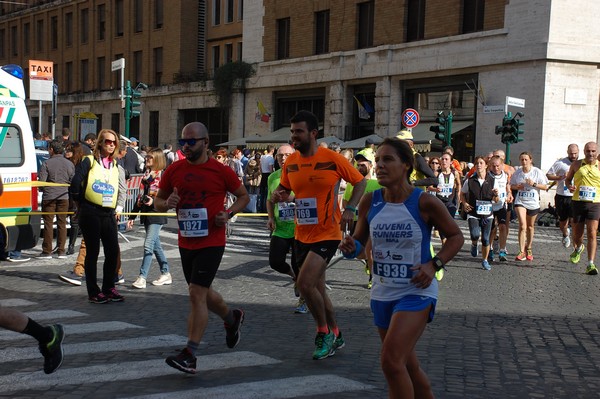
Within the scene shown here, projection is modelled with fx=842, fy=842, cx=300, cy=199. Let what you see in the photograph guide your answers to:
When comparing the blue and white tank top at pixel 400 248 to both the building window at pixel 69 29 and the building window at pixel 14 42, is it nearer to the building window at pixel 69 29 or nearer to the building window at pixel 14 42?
the building window at pixel 69 29

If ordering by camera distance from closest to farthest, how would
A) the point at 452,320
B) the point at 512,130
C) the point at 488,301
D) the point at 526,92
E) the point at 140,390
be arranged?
the point at 140,390 → the point at 452,320 → the point at 488,301 → the point at 512,130 → the point at 526,92

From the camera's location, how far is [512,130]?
23.8m

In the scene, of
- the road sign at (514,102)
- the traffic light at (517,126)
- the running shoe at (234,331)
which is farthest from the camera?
the traffic light at (517,126)

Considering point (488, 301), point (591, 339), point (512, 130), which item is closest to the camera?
point (591, 339)

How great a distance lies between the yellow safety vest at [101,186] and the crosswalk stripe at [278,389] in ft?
13.6

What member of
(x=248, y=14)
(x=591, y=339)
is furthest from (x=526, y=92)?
(x=591, y=339)

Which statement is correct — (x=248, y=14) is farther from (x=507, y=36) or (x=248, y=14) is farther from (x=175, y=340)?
(x=175, y=340)

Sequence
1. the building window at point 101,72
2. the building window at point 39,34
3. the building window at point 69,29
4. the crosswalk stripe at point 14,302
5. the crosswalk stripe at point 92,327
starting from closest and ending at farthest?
the crosswalk stripe at point 92,327 → the crosswalk stripe at point 14,302 → the building window at point 101,72 → the building window at point 69,29 → the building window at point 39,34

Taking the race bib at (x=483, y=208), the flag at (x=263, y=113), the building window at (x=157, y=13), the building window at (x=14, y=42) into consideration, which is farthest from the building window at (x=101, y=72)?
the race bib at (x=483, y=208)

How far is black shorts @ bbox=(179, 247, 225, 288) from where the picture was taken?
20.8 ft

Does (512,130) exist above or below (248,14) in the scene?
below

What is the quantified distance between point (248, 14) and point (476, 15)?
45.0 ft

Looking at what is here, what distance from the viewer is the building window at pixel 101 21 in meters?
50.4

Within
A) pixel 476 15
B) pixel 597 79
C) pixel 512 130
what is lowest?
pixel 512 130
